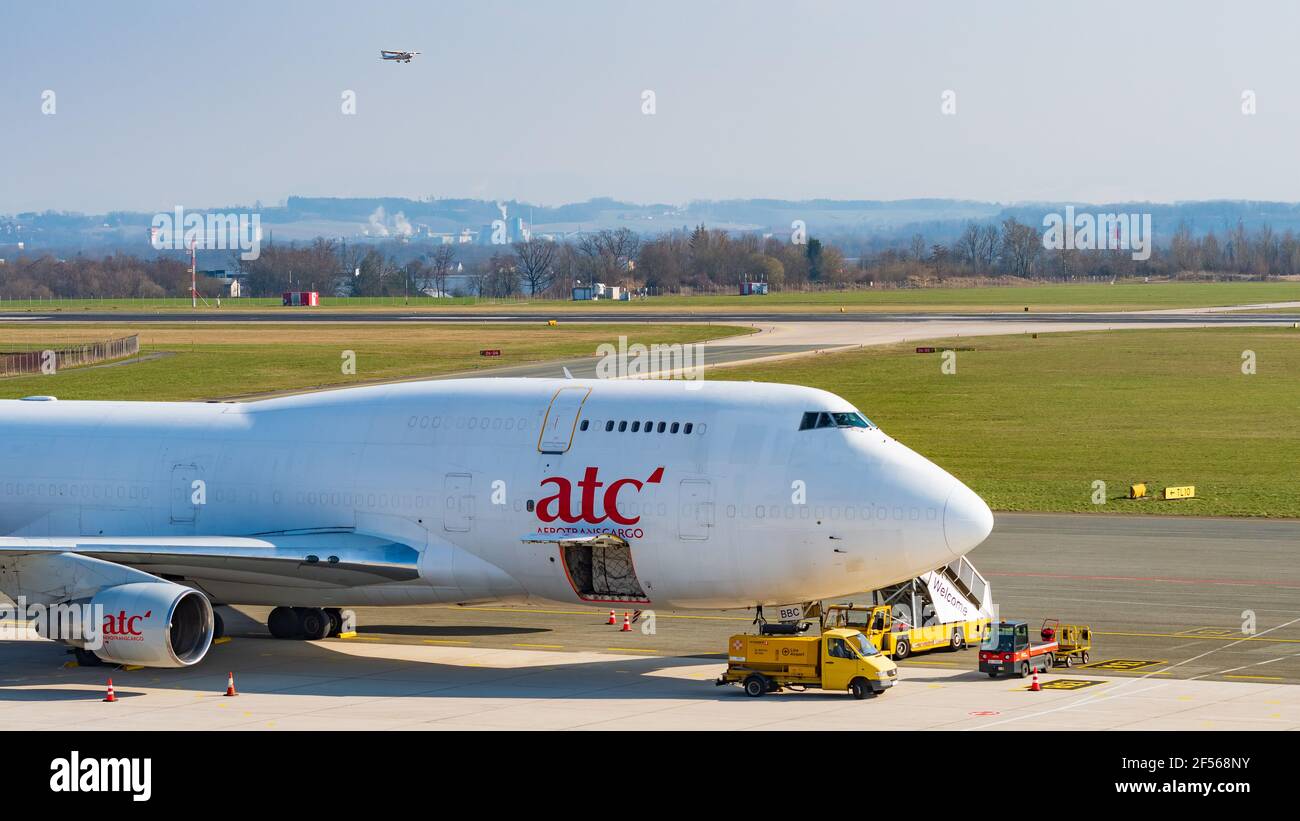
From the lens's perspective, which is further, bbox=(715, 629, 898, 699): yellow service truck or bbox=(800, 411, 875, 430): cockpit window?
bbox=(800, 411, 875, 430): cockpit window

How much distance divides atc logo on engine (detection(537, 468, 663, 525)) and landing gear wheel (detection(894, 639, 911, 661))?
23.2 ft

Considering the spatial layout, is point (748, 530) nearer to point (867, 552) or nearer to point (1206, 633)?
point (867, 552)

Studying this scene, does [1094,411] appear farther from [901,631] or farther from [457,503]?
[457,503]

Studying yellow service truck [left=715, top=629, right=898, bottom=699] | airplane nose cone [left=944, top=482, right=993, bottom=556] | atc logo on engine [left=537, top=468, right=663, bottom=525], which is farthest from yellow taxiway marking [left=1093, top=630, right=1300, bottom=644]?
atc logo on engine [left=537, top=468, right=663, bottom=525]

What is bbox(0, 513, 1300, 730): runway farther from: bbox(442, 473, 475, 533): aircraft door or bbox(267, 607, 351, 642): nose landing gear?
bbox(442, 473, 475, 533): aircraft door

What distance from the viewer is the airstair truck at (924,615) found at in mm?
38750

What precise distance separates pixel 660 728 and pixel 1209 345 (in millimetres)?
111072

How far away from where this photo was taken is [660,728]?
1224 inches

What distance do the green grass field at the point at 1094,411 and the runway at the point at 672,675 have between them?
1848 centimetres

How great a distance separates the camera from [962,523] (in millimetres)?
35281

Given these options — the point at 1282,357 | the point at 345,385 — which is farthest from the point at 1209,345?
the point at 345,385

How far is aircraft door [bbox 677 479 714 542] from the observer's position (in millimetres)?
36031

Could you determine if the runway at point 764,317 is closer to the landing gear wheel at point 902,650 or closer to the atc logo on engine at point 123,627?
the landing gear wheel at point 902,650

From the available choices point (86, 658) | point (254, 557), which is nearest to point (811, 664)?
point (254, 557)
